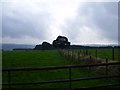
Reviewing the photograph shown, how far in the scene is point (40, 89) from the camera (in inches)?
297

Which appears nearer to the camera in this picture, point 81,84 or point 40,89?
point 40,89

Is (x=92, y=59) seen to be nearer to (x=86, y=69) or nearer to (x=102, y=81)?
(x=86, y=69)

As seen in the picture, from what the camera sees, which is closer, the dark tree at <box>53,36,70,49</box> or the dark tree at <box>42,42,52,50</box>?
the dark tree at <box>53,36,70,49</box>

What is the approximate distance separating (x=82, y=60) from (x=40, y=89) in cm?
911

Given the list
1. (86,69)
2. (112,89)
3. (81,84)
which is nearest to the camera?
(112,89)

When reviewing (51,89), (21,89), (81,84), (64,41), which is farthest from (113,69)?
(64,41)

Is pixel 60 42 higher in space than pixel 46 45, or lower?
higher

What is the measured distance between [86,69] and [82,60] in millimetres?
2744

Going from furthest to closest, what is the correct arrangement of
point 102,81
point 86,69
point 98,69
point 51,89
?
point 86,69, point 98,69, point 102,81, point 51,89

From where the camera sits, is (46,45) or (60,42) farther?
(46,45)

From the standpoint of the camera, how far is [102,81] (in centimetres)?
991

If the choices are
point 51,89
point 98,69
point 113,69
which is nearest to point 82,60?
point 98,69

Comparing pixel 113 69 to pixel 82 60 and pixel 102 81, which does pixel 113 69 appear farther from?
pixel 82 60

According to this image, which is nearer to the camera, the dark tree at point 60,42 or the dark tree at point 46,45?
the dark tree at point 60,42
